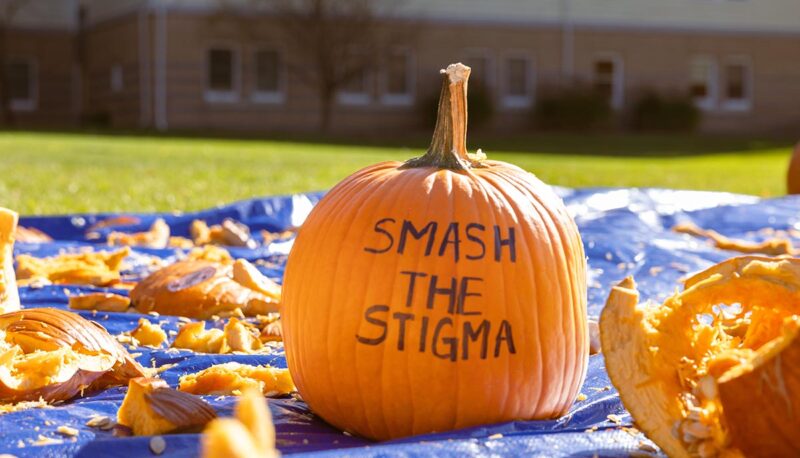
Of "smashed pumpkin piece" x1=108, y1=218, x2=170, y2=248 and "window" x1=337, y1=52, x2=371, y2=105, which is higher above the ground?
"window" x1=337, y1=52, x2=371, y2=105

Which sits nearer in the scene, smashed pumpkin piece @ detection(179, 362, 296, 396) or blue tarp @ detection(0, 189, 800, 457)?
blue tarp @ detection(0, 189, 800, 457)

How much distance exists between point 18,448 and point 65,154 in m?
13.4

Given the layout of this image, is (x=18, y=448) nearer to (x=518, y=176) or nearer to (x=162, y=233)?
(x=518, y=176)

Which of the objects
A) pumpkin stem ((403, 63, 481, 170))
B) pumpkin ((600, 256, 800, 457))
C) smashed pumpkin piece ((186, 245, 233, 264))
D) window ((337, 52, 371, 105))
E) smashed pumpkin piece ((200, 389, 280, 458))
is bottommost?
smashed pumpkin piece ((186, 245, 233, 264))

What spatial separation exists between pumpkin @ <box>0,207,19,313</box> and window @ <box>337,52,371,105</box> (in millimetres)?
24848

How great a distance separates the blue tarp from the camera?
7.78 ft

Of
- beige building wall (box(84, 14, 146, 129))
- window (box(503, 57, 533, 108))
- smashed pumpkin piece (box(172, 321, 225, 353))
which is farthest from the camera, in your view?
window (box(503, 57, 533, 108))

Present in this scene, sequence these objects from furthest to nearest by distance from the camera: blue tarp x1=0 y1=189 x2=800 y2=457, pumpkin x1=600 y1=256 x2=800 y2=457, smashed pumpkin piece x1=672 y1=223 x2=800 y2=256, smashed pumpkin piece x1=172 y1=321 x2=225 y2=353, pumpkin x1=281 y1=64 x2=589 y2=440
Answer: smashed pumpkin piece x1=672 y1=223 x2=800 y2=256
smashed pumpkin piece x1=172 y1=321 x2=225 y2=353
pumpkin x1=281 y1=64 x2=589 y2=440
blue tarp x1=0 y1=189 x2=800 y2=457
pumpkin x1=600 y1=256 x2=800 y2=457

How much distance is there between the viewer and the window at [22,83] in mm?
31797

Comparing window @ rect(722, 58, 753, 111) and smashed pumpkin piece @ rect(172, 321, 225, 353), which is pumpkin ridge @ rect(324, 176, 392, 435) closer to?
smashed pumpkin piece @ rect(172, 321, 225, 353)

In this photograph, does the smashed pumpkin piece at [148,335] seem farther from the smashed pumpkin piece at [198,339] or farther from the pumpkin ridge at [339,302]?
the pumpkin ridge at [339,302]

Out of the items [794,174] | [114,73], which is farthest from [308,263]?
[114,73]

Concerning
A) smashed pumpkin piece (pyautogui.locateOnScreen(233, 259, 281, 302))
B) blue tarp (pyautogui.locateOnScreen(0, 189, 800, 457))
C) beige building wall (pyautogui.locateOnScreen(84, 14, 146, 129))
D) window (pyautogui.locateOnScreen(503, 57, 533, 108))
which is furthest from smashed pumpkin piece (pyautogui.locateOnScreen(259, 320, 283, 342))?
window (pyautogui.locateOnScreen(503, 57, 533, 108))

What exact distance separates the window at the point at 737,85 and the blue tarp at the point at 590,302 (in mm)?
25467
